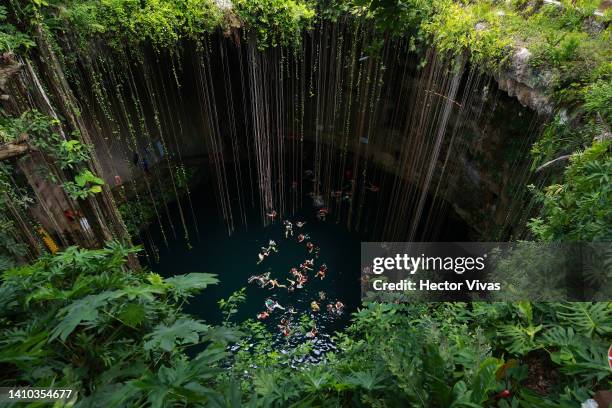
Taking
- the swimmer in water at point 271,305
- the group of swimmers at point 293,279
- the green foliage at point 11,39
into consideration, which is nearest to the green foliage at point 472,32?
the group of swimmers at point 293,279

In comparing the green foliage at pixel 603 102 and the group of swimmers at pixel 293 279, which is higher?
the green foliage at pixel 603 102

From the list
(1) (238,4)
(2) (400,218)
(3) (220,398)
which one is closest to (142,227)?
(1) (238,4)

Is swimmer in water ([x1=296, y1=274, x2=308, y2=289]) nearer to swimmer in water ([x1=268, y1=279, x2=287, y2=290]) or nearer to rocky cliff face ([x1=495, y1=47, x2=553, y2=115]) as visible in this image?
swimmer in water ([x1=268, y1=279, x2=287, y2=290])

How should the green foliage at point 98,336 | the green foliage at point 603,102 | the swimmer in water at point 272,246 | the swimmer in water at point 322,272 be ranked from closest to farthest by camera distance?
the green foliage at point 98,336 < the green foliage at point 603,102 < the swimmer in water at point 322,272 < the swimmer in water at point 272,246

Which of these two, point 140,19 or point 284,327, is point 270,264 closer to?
point 284,327

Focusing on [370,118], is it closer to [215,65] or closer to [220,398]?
[215,65]

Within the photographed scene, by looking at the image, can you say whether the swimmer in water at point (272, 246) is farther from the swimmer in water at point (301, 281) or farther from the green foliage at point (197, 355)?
the green foliage at point (197, 355)
